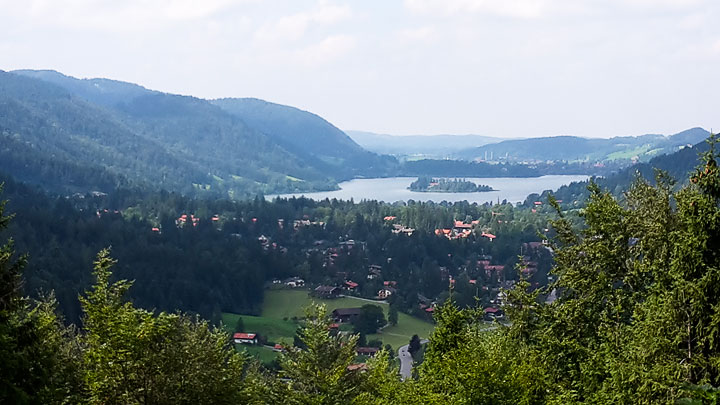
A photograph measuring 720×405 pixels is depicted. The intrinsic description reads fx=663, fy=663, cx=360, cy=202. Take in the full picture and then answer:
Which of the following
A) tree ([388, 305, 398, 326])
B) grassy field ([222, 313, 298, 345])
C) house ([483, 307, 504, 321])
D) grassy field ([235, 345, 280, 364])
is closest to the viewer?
grassy field ([235, 345, 280, 364])

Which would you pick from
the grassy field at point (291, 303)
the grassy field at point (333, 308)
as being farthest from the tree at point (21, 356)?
the grassy field at point (291, 303)

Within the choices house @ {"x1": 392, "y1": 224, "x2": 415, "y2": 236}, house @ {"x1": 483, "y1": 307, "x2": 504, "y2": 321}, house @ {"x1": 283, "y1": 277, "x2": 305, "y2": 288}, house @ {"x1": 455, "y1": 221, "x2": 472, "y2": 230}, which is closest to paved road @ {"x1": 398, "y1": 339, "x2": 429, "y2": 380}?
house @ {"x1": 483, "y1": 307, "x2": 504, "y2": 321}

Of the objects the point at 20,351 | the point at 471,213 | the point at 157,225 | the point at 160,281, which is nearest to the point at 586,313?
the point at 20,351

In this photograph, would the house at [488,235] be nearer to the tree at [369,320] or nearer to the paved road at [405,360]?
the tree at [369,320]

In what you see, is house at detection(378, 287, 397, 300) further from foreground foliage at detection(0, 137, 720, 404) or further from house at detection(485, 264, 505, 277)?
foreground foliage at detection(0, 137, 720, 404)

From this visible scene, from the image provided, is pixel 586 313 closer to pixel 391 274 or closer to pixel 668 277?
pixel 668 277
